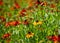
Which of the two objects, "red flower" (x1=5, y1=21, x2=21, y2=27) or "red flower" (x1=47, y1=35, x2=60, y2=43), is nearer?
"red flower" (x1=47, y1=35, x2=60, y2=43)

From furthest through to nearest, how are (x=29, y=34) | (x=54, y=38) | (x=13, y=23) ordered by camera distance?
(x=13, y=23) → (x=29, y=34) → (x=54, y=38)

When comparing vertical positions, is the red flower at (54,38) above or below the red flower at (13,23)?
above

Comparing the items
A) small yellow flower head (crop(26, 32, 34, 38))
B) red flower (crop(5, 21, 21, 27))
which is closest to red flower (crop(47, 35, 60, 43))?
small yellow flower head (crop(26, 32, 34, 38))

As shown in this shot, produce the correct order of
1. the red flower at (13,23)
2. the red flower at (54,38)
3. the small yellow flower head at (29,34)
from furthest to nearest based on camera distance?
1. the red flower at (13,23)
2. the small yellow flower head at (29,34)
3. the red flower at (54,38)

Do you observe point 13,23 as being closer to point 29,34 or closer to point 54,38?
point 29,34

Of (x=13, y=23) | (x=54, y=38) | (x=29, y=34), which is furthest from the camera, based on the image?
(x=13, y=23)

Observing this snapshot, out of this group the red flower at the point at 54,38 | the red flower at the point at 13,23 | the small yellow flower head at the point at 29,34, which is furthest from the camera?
the red flower at the point at 13,23

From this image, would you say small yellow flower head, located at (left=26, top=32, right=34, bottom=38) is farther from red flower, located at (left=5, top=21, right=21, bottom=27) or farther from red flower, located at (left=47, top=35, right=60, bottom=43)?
red flower, located at (left=5, top=21, right=21, bottom=27)

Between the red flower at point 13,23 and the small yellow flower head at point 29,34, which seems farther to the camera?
the red flower at point 13,23

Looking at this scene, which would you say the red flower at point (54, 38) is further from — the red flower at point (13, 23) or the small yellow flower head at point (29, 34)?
the red flower at point (13, 23)

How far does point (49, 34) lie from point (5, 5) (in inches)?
94.9

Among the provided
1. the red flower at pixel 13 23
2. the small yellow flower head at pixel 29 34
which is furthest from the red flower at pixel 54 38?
the red flower at pixel 13 23

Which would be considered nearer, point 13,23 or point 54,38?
point 54,38

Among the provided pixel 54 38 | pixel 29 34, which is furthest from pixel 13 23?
pixel 54 38
